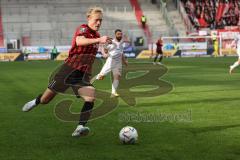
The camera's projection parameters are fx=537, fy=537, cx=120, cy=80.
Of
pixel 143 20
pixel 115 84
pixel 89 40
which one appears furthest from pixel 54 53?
pixel 89 40

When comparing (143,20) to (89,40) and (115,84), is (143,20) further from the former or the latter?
(89,40)

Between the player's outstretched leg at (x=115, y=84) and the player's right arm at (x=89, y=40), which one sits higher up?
the player's right arm at (x=89, y=40)

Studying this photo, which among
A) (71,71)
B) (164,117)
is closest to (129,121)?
(164,117)

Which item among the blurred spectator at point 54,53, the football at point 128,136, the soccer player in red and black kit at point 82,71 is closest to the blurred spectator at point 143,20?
the blurred spectator at point 54,53

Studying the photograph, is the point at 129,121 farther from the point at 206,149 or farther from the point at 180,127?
the point at 206,149

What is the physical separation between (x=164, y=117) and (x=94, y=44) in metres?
3.45

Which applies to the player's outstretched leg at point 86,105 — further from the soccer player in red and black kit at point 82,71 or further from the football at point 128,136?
the football at point 128,136

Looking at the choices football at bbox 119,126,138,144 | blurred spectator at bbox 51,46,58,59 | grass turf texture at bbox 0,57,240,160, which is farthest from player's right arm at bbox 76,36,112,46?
blurred spectator at bbox 51,46,58,59

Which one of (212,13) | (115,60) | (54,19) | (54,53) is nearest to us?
(115,60)

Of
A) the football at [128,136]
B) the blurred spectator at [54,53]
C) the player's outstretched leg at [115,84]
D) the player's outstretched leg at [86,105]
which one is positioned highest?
the player's outstretched leg at [86,105]

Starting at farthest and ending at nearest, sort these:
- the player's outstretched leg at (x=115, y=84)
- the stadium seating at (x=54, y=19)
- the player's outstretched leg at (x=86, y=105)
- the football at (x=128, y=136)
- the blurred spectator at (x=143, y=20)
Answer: the blurred spectator at (x=143, y=20) → the stadium seating at (x=54, y=19) → the player's outstretched leg at (x=115, y=84) → the player's outstretched leg at (x=86, y=105) → the football at (x=128, y=136)

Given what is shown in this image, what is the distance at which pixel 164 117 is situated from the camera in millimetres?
12117

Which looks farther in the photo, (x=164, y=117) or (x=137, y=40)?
(x=137, y=40)

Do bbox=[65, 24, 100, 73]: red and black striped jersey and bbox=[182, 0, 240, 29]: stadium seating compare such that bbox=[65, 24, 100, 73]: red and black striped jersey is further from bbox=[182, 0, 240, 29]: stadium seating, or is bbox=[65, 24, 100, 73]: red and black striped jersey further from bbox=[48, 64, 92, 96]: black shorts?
bbox=[182, 0, 240, 29]: stadium seating
